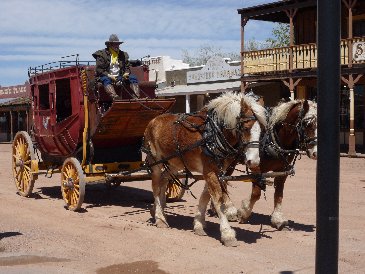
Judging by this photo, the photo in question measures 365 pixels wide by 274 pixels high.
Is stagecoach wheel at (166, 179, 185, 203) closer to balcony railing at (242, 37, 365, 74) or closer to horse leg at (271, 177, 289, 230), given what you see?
horse leg at (271, 177, 289, 230)

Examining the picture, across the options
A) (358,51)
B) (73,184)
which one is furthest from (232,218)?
(358,51)

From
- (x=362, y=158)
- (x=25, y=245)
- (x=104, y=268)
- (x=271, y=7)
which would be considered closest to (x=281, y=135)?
(x=104, y=268)

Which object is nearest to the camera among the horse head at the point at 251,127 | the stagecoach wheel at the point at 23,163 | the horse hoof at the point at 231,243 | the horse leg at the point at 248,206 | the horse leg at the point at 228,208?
the horse head at the point at 251,127

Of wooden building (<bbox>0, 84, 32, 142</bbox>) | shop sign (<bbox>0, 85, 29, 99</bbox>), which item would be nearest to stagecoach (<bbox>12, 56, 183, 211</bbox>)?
wooden building (<bbox>0, 84, 32, 142</bbox>)

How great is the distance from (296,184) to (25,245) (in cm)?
797

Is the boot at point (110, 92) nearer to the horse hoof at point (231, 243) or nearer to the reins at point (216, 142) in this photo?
the reins at point (216, 142)

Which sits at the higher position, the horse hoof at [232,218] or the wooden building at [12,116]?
the wooden building at [12,116]

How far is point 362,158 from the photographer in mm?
19672

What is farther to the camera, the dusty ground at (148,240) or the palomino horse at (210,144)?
the palomino horse at (210,144)

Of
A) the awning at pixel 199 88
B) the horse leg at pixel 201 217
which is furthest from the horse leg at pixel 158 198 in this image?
the awning at pixel 199 88

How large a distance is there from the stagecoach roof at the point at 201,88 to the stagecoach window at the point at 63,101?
15517 millimetres

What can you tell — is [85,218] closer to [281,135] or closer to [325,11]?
[281,135]

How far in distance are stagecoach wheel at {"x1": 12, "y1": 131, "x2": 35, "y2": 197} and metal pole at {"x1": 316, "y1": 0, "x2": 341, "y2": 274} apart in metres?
9.23

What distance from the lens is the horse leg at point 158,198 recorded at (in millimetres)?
8164
